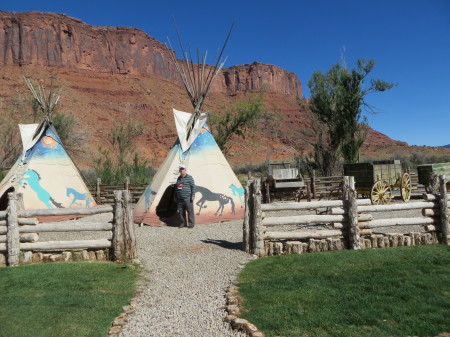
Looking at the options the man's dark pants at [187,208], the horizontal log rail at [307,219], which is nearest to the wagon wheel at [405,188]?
the horizontal log rail at [307,219]

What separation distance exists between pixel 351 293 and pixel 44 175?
33.2 feet

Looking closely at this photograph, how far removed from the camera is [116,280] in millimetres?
5355

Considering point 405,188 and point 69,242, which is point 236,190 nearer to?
point 69,242

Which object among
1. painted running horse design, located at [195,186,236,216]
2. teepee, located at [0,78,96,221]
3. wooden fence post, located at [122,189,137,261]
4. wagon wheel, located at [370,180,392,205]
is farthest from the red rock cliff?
wooden fence post, located at [122,189,137,261]

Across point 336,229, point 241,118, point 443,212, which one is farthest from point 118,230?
point 241,118

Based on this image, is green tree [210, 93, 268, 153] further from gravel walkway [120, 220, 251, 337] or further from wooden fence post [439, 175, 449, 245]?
wooden fence post [439, 175, 449, 245]

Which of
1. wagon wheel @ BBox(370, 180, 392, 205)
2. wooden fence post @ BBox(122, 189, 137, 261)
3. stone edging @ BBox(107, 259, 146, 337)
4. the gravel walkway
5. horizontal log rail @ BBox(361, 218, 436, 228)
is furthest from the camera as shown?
wagon wheel @ BBox(370, 180, 392, 205)

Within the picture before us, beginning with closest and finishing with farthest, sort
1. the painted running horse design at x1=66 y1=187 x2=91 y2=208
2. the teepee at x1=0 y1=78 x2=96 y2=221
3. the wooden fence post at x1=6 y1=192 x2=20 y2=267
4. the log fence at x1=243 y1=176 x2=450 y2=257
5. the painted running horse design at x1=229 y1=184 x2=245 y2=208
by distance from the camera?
the wooden fence post at x1=6 y1=192 x2=20 y2=267 → the log fence at x1=243 y1=176 x2=450 y2=257 → the painted running horse design at x1=229 y1=184 x2=245 y2=208 → the teepee at x1=0 y1=78 x2=96 y2=221 → the painted running horse design at x1=66 y1=187 x2=91 y2=208

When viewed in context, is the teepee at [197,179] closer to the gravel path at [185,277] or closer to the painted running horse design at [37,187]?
the gravel path at [185,277]

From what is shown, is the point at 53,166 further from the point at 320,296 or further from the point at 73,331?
the point at 320,296

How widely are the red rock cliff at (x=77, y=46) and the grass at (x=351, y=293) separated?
6776 centimetres

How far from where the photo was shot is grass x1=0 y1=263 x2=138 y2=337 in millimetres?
3732

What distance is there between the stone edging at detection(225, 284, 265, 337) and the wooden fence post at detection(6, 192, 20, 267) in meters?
3.90

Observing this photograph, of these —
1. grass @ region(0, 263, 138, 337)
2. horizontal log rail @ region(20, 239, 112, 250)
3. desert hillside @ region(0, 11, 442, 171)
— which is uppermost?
desert hillside @ region(0, 11, 442, 171)
